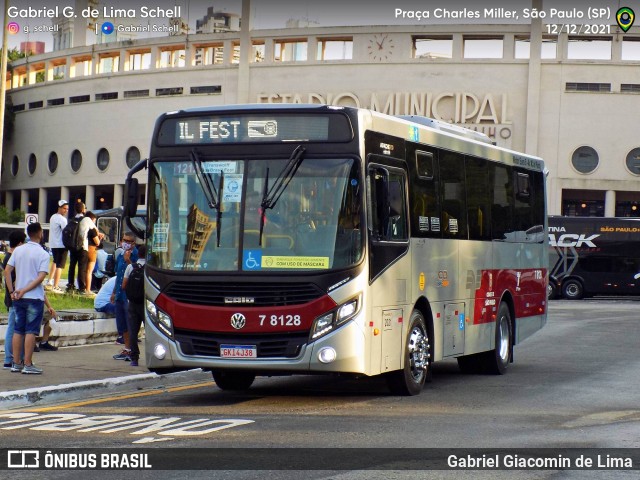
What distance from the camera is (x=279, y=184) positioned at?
12.1 m

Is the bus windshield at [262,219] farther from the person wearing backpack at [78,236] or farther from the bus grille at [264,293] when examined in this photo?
the person wearing backpack at [78,236]

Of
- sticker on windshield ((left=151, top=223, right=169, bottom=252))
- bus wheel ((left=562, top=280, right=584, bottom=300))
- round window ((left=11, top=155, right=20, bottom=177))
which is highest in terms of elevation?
round window ((left=11, top=155, right=20, bottom=177))

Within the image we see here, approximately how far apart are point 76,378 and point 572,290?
3972cm

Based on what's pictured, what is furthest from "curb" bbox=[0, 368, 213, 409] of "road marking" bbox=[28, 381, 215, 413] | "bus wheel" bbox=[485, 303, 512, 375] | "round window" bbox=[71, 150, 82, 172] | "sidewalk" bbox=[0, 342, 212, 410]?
"round window" bbox=[71, 150, 82, 172]

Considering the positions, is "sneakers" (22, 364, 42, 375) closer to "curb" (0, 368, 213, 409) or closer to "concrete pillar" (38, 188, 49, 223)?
"curb" (0, 368, 213, 409)

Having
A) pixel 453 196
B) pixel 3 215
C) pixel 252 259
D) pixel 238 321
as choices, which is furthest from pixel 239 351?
pixel 3 215

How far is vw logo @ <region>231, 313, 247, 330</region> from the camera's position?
39.1 ft

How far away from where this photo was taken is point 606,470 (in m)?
8.58

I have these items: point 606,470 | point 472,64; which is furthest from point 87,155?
point 606,470

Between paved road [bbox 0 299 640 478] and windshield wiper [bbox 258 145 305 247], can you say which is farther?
windshield wiper [bbox 258 145 305 247]

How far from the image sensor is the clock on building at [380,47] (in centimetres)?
6876

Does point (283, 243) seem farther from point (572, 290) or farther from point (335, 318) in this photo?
point (572, 290)

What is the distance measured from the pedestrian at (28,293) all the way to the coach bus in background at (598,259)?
1531 inches

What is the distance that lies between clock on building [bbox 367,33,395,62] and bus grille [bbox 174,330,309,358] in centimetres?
5786
